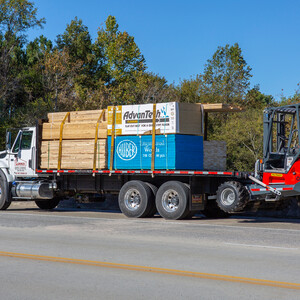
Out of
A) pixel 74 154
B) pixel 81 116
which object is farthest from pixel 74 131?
pixel 74 154

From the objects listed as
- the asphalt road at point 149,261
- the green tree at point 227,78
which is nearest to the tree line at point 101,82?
the green tree at point 227,78

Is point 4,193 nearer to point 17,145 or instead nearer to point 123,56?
point 17,145

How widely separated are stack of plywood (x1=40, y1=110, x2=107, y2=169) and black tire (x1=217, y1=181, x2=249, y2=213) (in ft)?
13.9

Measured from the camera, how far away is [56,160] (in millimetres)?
20359

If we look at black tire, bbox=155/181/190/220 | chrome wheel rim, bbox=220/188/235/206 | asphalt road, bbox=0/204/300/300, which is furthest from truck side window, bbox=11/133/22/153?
chrome wheel rim, bbox=220/188/235/206

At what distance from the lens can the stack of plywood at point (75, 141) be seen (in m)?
19.2

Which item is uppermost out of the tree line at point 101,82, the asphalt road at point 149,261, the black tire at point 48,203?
the tree line at point 101,82

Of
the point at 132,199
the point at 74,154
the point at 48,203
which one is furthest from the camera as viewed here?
the point at 48,203

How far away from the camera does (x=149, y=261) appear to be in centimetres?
951

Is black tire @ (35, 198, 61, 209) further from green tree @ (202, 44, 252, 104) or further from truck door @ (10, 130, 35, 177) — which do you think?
green tree @ (202, 44, 252, 104)

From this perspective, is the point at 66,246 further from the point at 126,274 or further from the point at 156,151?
the point at 156,151

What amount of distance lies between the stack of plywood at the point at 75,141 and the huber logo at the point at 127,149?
60cm

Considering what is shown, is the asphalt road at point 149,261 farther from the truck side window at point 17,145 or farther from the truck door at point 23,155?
the truck side window at point 17,145

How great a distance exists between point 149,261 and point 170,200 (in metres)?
8.41
